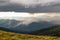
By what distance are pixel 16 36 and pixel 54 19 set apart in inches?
7.3

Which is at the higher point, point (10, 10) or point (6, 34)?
point (10, 10)

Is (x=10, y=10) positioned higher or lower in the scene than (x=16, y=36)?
higher

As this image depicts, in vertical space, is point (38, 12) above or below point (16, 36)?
above

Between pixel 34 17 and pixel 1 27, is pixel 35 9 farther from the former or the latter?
pixel 1 27

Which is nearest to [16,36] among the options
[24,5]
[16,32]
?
[16,32]

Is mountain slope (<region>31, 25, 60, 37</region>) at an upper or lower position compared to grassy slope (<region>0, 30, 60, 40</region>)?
upper

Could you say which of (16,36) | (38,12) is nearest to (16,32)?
(16,36)

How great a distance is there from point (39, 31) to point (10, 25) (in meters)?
0.14

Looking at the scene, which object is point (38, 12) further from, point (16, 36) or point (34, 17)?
point (16, 36)

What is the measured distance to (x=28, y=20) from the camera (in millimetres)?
626

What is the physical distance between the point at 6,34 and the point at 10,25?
0.15 feet

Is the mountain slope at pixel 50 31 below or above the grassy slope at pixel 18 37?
above

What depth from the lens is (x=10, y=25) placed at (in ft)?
2.07

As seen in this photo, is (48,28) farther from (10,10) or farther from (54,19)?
(10,10)
